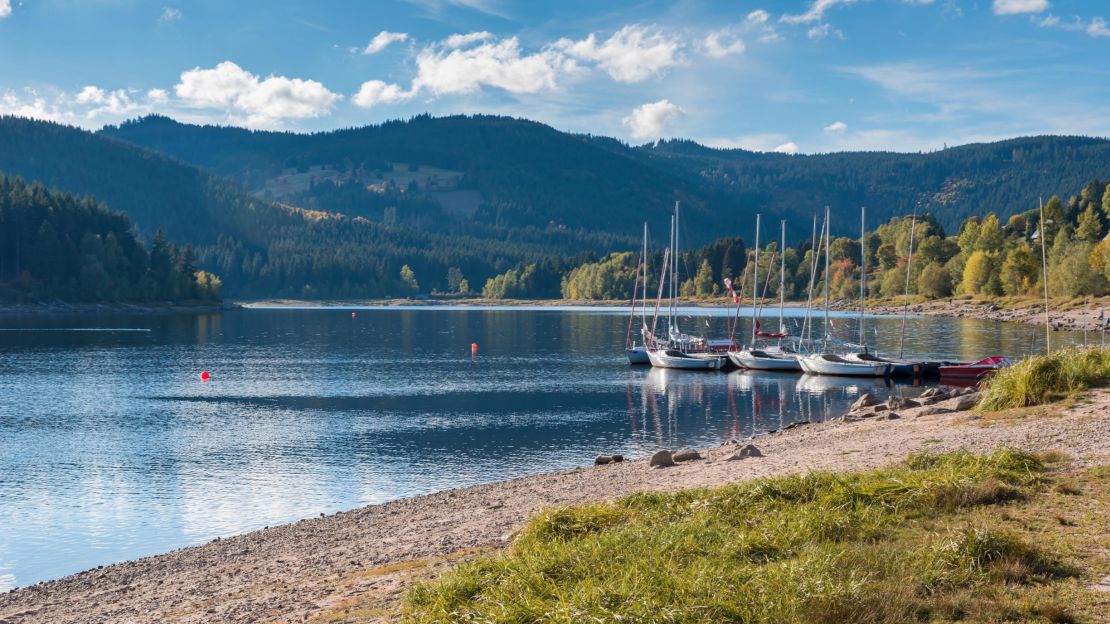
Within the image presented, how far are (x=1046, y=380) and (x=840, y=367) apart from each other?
48.5 meters

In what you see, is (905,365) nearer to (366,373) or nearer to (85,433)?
(366,373)

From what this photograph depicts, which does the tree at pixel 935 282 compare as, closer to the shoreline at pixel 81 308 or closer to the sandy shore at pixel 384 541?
the shoreline at pixel 81 308

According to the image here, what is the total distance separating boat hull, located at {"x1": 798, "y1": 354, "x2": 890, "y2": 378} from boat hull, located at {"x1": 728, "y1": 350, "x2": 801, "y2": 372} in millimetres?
1209

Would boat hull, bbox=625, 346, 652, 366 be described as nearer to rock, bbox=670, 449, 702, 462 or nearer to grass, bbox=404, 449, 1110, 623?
rock, bbox=670, 449, 702, 462

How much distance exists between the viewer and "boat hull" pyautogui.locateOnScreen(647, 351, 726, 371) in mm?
80938

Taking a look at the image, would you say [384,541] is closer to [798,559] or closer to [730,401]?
[798,559]

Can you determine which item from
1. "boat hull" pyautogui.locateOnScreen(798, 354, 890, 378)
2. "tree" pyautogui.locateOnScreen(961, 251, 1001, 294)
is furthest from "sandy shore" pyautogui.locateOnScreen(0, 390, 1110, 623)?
"tree" pyautogui.locateOnScreen(961, 251, 1001, 294)

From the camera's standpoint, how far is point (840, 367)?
73.4m

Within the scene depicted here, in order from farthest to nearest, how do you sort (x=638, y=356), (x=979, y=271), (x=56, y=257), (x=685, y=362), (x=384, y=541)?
(x=56, y=257), (x=979, y=271), (x=638, y=356), (x=685, y=362), (x=384, y=541)

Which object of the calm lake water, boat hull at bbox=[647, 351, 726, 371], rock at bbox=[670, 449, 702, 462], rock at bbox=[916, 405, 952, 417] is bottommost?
the calm lake water

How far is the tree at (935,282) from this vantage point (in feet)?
592

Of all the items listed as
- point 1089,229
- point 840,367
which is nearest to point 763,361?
point 840,367

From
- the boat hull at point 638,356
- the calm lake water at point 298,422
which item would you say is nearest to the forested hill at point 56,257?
the calm lake water at point 298,422

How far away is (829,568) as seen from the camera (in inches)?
419
